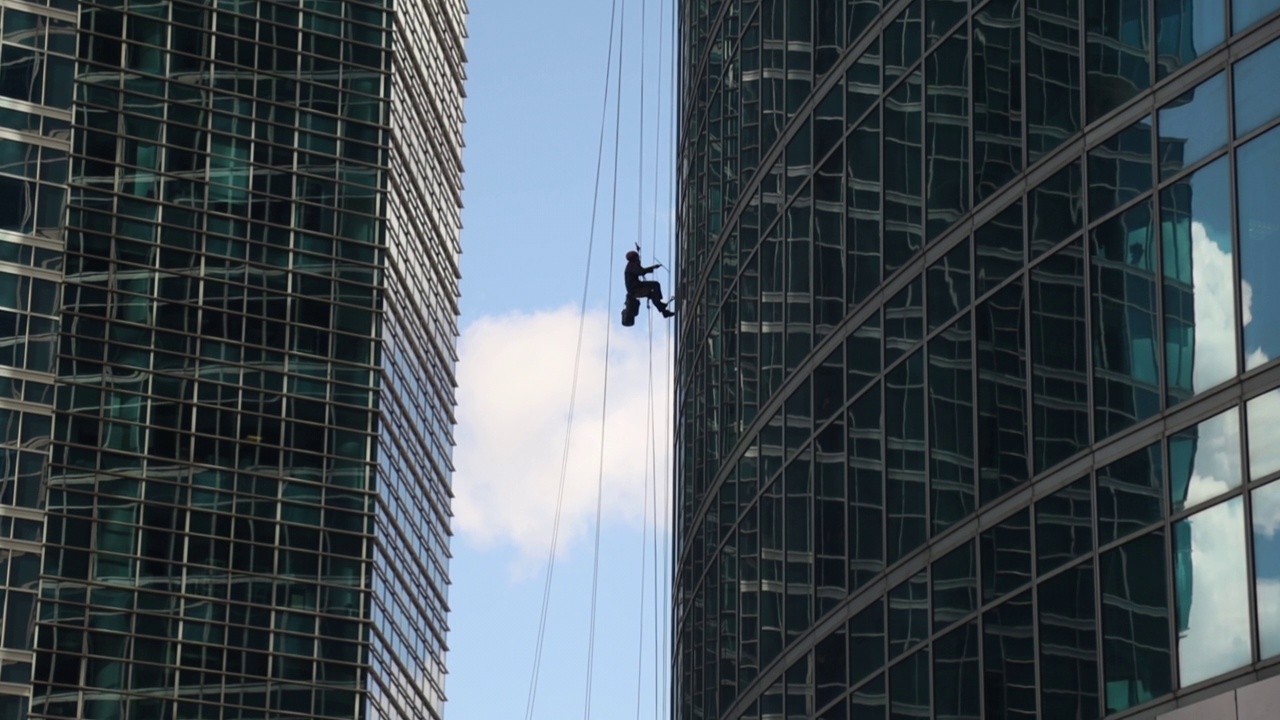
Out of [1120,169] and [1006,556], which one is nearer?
[1120,169]

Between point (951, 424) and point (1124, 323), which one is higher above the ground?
point (1124, 323)

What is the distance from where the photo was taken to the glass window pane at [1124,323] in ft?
119

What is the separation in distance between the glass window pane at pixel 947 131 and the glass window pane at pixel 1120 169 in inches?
190

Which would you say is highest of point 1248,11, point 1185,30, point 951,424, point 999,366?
point 1185,30

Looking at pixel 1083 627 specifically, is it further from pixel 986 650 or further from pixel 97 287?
pixel 97 287

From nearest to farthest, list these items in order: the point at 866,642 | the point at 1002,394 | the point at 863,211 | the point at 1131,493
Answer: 1. the point at 1131,493
2. the point at 1002,394
3. the point at 866,642
4. the point at 863,211

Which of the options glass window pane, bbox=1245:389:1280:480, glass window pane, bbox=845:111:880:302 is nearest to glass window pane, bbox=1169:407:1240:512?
glass window pane, bbox=1245:389:1280:480

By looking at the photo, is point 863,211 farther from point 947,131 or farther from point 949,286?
point 949,286

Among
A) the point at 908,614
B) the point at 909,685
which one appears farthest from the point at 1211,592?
the point at 908,614

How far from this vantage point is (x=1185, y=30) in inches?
1436

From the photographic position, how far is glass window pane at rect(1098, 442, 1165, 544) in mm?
35594

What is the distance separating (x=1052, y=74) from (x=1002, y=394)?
5.36 metres

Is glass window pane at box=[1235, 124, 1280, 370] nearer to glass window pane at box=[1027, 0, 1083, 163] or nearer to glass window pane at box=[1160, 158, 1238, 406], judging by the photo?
glass window pane at box=[1160, 158, 1238, 406]

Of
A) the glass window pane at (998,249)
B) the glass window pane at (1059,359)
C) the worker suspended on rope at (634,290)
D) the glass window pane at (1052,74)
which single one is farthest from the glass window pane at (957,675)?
the worker suspended on rope at (634,290)
